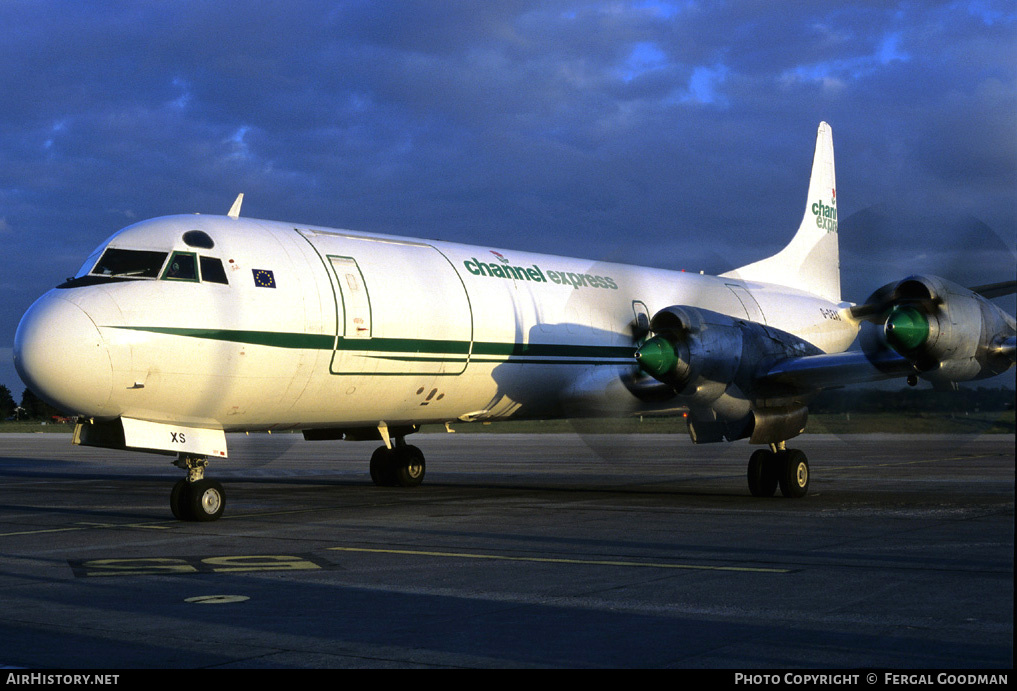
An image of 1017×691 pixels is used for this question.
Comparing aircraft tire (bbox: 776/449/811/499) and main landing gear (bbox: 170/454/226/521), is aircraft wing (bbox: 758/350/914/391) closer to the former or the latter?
aircraft tire (bbox: 776/449/811/499)

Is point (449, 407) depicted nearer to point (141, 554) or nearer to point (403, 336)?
point (403, 336)

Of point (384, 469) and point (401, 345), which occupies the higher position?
point (401, 345)

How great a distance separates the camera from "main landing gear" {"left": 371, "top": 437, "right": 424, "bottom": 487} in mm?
20266

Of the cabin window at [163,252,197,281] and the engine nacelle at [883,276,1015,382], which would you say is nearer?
the engine nacelle at [883,276,1015,382]

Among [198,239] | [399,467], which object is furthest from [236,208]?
[399,467]

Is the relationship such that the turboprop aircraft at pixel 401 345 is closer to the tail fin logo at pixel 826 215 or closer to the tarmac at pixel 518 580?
the tarmac at pixel 518 580

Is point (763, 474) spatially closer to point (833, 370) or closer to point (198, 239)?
point (833, 370)

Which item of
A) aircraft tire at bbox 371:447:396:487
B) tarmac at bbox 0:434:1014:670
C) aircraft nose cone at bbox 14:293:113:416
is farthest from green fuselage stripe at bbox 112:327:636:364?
aircraft tire at bbox 371:447:396:487

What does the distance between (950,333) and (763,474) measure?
16.1ft

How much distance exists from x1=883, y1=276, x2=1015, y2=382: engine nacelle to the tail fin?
10.1 m

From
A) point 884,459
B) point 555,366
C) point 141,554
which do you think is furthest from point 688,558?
point 884,459

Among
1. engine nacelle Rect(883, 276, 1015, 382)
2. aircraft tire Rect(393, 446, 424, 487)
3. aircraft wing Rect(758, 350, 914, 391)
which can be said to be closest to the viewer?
engine nacelle Rect(883, 276, 1015, 382)

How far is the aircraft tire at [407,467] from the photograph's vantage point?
20.2 m

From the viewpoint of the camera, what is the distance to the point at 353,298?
14.5 metres
